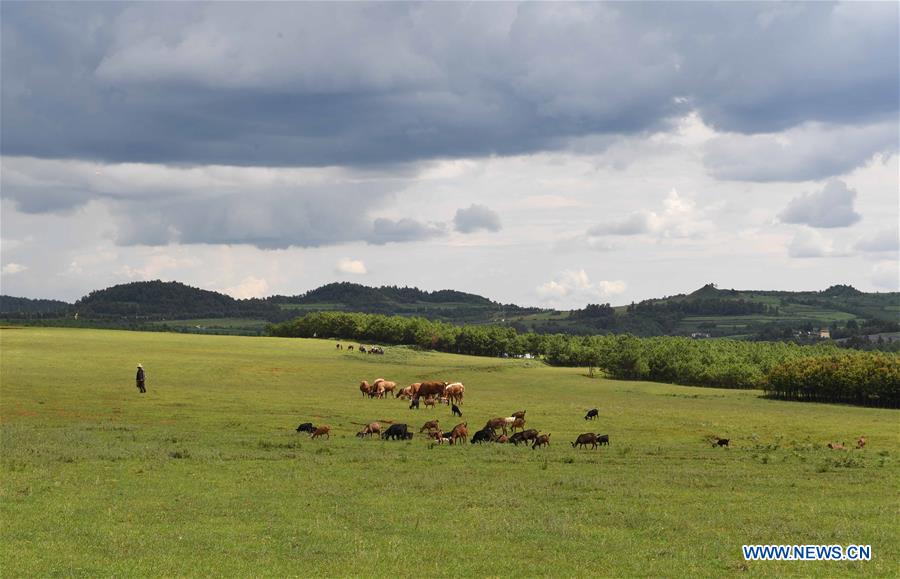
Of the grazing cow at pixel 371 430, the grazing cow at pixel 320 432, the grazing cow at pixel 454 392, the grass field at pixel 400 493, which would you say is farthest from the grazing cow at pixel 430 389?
the grazing cow at pixel 320 432

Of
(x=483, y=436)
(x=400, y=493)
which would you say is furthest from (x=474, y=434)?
(x=400, y=493)

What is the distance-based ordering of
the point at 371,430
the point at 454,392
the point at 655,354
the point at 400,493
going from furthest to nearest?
1. the point at 655,354
2. the point at 454,392
3. the point at 371,430
4. the point at 400,493

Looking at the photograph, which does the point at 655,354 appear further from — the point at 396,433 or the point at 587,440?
the point at 396,433

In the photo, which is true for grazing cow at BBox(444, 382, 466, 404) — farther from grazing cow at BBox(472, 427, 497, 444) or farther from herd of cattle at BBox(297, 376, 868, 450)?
grazing cow at BBox(472, 427, 497, 444)

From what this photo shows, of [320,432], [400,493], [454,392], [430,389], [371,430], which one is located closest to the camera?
[400,493]

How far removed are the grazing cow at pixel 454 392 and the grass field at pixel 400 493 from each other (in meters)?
4.22

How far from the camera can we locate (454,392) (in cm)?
6406

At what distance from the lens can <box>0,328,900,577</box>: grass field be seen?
19312 mm

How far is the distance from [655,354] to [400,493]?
106153mm

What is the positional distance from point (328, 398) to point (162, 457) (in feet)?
97.8

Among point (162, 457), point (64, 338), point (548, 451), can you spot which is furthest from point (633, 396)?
point (64, 338)

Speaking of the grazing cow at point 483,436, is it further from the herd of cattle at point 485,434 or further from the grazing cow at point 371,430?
the grazing cow at point 371,430

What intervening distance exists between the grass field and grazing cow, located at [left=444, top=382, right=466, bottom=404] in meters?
4.22

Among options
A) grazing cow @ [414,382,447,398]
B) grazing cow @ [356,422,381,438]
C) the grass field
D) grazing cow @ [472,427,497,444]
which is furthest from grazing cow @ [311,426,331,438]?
grazing cow @ [414,382,447,398]
